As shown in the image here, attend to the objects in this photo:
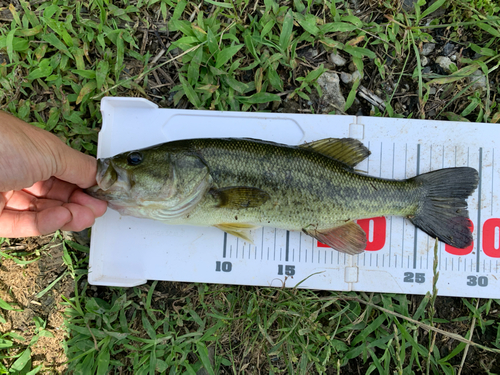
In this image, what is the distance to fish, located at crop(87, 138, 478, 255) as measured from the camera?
9.10ft

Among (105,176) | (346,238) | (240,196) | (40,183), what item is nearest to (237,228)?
(240,196)

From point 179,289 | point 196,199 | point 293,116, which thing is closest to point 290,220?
A: point 196,199

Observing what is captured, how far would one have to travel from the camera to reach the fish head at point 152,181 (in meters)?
2.73

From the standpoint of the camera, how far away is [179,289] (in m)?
3.39

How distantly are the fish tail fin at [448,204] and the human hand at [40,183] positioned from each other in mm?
3064

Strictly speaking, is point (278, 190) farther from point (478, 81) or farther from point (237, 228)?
point (478, 81)

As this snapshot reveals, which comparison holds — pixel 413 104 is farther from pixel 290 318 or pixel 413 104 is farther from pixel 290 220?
pixel 290 318

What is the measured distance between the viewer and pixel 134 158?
109 inches

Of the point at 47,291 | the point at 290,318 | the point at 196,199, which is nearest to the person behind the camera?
the point at 196,199

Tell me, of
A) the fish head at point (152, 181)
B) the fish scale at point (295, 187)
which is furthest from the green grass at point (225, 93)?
the fish head at point (152, 181)

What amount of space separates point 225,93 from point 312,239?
1.77 m

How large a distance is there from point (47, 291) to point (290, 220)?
8.51 feet

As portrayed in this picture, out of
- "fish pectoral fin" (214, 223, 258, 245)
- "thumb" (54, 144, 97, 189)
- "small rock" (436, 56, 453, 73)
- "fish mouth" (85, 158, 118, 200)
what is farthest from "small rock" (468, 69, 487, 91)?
"thumb" (54, 144, 97, 189)

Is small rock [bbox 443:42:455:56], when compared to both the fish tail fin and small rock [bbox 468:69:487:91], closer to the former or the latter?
small rock [bbox 468:69:487:91]
